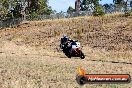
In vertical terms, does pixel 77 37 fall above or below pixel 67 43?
below

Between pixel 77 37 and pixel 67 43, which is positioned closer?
pixel 67 43

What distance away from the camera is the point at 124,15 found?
59594 millimetres

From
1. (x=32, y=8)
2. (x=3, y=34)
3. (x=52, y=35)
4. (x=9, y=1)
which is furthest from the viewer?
(x=32, y=8)

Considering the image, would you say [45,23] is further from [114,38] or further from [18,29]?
[114,38]

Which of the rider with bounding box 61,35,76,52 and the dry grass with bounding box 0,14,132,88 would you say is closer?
the rider with bounding box 61,35,76,52

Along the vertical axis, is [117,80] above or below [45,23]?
above

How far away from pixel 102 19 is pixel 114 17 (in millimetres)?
1786

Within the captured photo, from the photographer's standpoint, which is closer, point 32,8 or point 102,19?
point 102,19

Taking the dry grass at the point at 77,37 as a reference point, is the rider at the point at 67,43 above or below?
above

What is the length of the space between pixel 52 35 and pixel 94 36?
7538 millimetres

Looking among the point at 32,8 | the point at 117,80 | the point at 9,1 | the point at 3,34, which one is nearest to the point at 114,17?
the point at 3,34

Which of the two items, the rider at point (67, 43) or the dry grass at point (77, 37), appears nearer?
the rider at point (67, 43)

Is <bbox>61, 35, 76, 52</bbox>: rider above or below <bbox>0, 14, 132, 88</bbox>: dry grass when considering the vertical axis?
above

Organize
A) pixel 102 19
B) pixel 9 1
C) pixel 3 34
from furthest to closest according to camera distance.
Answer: pixel 9 1 → pixel 3 34 → pixel 102 19
